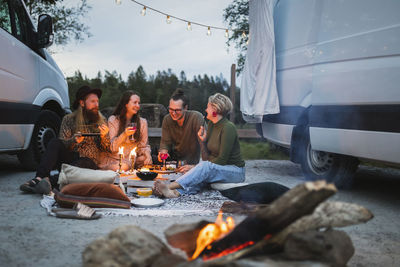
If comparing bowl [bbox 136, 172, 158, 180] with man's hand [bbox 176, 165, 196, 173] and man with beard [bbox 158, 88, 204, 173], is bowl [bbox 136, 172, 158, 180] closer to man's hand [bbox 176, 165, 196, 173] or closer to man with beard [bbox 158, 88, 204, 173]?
man's hand [bbox 176, 165, 196, 173]

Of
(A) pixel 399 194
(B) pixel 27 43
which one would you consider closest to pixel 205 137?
(A) pixel 399 194

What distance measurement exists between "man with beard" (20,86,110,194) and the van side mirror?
1222 millimetres

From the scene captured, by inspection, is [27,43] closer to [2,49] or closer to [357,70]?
[2,49]

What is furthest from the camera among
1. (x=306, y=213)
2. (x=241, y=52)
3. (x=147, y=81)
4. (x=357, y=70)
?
(x=147, y=81)

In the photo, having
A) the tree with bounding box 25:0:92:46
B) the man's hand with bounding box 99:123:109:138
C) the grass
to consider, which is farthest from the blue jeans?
the tree with bounding box 25:0:92:46

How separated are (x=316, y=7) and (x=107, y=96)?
14413 mm

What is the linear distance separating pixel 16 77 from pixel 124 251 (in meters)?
3.94

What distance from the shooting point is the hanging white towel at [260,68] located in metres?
5.43

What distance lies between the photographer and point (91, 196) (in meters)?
3.08

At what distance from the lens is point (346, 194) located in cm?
419

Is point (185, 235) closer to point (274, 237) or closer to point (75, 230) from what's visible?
point (274, 237)

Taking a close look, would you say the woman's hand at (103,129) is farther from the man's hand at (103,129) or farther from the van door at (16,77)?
the van door at (16,77)

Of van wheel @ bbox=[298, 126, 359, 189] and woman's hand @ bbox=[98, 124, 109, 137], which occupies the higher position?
woman's hand @ bbox=[98, 124, 109, 137]

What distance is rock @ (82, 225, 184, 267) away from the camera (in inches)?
56.0
